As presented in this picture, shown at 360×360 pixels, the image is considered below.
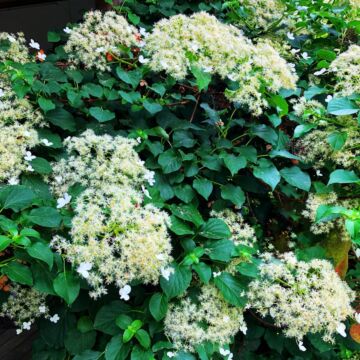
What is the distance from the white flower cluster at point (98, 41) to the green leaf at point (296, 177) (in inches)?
32.2

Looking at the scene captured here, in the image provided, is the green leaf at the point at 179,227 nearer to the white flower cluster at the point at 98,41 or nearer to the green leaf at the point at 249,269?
the green leaf at the point at 249,269

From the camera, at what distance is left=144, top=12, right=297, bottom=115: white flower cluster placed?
1504 millimetres

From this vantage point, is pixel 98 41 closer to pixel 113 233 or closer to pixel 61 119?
pixel 61 119

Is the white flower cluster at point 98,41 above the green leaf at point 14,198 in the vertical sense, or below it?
above

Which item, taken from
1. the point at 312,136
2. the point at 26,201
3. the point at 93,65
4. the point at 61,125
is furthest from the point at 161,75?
the point at 26,201

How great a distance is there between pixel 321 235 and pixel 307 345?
0.43m

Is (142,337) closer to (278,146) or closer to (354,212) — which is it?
(354,212)

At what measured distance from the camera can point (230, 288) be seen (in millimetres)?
1262

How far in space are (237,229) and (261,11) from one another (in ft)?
4.42

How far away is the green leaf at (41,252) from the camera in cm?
104

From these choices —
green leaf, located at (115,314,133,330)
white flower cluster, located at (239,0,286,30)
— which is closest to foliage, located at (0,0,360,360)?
green leaf, located at (115,314,133,330)

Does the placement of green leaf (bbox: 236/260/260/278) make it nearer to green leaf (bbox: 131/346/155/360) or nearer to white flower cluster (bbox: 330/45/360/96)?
green leaf (bbox: 131/346/155/360)

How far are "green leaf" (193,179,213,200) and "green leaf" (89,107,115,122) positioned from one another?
1.34 ft

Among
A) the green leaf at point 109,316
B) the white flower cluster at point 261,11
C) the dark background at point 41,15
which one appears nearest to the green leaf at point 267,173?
the green leaf at point 109,316
